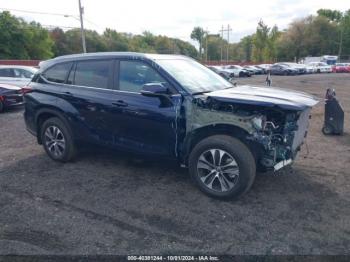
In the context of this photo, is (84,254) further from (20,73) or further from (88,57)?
(20,73)

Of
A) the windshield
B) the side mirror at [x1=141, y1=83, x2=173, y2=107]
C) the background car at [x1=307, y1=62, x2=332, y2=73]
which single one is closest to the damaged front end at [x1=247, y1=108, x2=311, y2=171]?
the windshield

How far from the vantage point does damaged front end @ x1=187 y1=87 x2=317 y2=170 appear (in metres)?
3.95

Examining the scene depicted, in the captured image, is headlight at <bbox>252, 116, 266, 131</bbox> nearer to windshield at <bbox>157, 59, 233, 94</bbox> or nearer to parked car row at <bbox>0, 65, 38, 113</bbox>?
windshield at <bbox>157, 59, 233, 94</bbox>

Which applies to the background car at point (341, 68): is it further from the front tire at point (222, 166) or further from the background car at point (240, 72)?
the front tire at point (222, 166)

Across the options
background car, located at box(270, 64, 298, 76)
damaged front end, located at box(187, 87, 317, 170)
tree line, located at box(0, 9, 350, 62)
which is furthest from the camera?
tree line, located at box(0, 9, 350, 62)

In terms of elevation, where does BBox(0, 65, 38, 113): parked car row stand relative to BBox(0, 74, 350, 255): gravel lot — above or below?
above

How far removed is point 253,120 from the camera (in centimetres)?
397

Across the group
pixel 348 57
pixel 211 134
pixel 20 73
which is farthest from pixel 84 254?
pixel 348 57

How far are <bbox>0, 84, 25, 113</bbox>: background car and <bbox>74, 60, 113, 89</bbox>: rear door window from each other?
22.5 feet

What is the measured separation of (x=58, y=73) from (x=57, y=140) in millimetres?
1117

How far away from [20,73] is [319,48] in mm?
76934

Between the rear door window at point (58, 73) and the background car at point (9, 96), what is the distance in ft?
20.3

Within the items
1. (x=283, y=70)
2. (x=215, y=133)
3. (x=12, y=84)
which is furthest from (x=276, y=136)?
(x=283, y=70)

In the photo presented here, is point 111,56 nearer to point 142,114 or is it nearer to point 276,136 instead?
point 142,114
